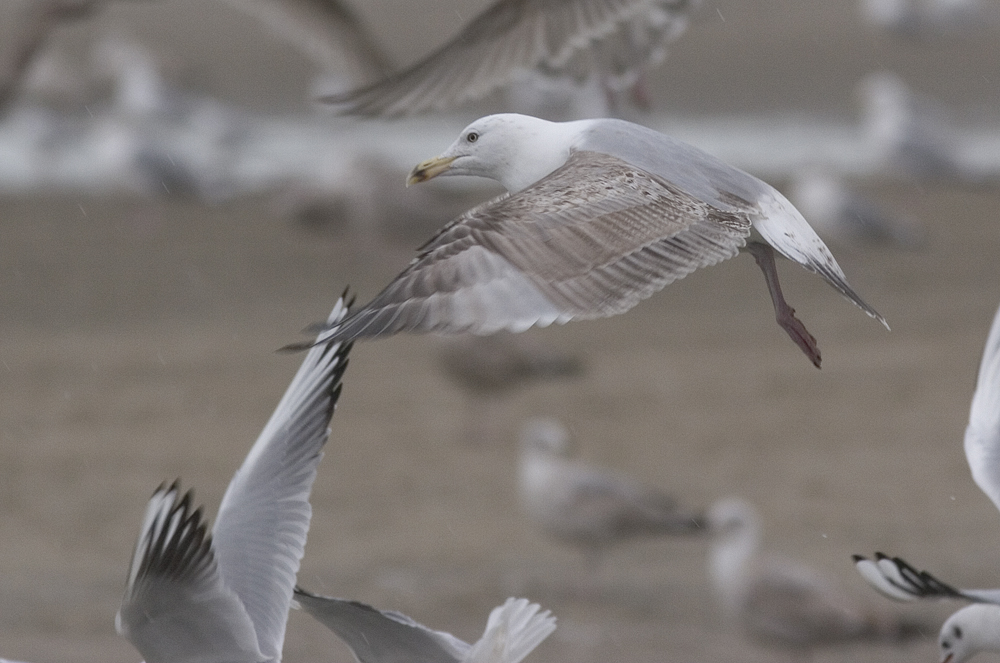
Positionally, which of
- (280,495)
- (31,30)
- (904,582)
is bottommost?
(904,582)

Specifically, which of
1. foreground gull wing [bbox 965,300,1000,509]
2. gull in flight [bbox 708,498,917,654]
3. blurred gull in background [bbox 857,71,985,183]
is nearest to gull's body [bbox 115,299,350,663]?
foreground gull wing [bbox 965,300,1000,509]

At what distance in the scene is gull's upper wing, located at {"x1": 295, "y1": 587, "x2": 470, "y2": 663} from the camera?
10.0ft

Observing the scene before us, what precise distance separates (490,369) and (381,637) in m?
4.67

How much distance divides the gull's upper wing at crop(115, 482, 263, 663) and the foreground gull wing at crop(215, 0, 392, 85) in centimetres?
273

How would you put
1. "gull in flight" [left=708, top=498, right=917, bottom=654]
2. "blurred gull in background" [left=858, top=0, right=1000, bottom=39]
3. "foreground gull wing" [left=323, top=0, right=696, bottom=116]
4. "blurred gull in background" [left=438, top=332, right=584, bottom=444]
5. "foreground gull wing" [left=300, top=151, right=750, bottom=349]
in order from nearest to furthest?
1. "foreground gull wing" [left=300, top=151, right=750, bottom=349]
2. "foreground gull wing" [left=323, top=0, right=696, bottom=116]
3. "gull in flight" [left=708, top=498, right=917, bottom=654]
4. "blurred gull in background" [left=438, top=332, right=584, bottom=444]
5. "blurred gull in background" [left=858, top=0, right=1000, bottom=39]

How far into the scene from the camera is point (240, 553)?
3295 mm

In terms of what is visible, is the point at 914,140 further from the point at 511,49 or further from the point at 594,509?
the point at 511,49

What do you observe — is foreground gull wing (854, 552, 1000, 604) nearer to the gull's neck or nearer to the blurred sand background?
the gull's neck

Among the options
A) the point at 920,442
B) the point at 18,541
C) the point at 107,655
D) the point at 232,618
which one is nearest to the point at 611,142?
the point at 232,618

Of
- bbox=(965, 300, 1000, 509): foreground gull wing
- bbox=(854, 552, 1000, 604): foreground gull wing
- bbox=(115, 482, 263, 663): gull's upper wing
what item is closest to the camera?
bbox=(115, 482, 263, 663): gull's upper wing

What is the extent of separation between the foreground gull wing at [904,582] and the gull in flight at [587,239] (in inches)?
17.2

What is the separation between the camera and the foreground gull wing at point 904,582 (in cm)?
283

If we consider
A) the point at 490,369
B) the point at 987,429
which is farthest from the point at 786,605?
the point at 490,369

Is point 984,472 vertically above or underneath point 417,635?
above
